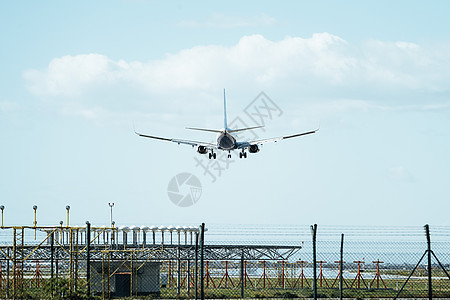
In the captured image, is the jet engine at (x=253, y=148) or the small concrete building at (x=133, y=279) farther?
the jet engine at (x=253, y=148)

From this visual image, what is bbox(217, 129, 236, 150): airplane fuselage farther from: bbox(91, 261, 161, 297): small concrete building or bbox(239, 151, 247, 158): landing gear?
bbox(91, 261, 161, 297): small concrete building

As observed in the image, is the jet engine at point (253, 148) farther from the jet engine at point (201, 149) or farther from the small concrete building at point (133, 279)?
the small concrete building at point (133, 279)

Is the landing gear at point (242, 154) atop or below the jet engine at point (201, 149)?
below

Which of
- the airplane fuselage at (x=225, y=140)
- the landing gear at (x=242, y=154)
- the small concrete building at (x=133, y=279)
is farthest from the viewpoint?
the landing gear at (x=242, y=154)

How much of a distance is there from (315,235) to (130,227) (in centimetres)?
2910

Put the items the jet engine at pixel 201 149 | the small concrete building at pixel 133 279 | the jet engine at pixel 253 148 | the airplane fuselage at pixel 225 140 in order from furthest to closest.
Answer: the jet engine at pixel 201 149, the jet engine at pixel 253 148, the airplane fuselage at pixel 225 140, the small concrete building at pixel 133 279

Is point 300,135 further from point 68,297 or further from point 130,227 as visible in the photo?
point 68,297

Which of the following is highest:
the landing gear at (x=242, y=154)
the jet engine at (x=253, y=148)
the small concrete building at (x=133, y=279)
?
the jet engine at (x=253, y=148)

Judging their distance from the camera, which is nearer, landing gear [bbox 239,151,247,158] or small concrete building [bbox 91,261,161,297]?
small concrete building [bbox 91,261,161,297]

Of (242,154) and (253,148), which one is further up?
(253,148)

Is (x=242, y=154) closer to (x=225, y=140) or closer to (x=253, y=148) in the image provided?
(x=253, y=148)

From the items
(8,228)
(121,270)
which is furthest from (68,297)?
(121,270)

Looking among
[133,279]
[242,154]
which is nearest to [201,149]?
[242,154]

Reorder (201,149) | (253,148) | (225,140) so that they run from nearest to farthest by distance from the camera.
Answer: (225,140)
(253,148)
(201,149)
